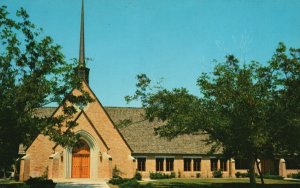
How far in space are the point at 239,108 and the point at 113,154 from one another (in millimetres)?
20483

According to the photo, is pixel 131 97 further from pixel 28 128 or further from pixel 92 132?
pixel 92 132

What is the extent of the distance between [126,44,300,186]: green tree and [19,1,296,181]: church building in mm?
8468

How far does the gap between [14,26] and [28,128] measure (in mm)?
7140

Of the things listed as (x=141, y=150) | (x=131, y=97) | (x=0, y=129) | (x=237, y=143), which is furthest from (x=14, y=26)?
(x=141, y=150)

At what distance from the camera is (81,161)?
39844 millimetres

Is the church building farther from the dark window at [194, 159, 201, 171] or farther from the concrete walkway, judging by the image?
the concrete walkway

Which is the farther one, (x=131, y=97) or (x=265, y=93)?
(x=131, y=97)

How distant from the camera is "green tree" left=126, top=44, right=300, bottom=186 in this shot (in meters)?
24.4

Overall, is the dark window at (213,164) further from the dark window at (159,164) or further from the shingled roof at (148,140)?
the dark window at (159,164)

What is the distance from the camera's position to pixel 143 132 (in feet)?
159

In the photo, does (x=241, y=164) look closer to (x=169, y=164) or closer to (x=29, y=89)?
(x=169, y=164)

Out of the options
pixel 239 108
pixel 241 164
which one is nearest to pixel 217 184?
pixel 239 108

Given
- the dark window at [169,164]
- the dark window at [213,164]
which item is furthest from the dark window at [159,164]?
the dark window at [213,164]

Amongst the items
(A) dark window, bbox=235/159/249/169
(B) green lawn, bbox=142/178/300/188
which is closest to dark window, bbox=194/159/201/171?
(A) dark window, bbox=235/159/249/169
